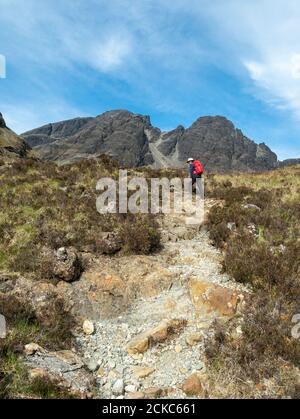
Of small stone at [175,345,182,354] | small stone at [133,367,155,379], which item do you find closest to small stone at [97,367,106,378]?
small stone at [133,367,155,379]

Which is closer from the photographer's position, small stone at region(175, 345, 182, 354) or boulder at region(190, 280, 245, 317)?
small stone at region(175, 345, 182, 354)

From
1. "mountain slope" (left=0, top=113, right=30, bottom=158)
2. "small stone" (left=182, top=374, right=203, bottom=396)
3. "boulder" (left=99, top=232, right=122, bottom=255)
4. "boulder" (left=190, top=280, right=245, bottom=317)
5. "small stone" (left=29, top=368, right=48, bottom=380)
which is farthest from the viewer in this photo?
"mountain slope" (left=0, top=113, right=30, bottom=158)

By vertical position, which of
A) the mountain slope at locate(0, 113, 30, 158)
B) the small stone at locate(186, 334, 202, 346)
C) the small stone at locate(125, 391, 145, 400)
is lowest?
the small stone at locate(125, 391, 145, 400)

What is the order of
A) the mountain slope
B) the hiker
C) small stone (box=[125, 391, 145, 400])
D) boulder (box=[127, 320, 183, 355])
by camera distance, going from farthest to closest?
1. the mountain slope
2. the hiker
3. boulder (box=[127, 320, 183, 355])
4. small stone (box=[125, 391, 145, 400])

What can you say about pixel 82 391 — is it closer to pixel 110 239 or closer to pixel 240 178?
pixel 110 239

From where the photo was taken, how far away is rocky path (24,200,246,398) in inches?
302

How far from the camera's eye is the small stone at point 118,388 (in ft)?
24.2

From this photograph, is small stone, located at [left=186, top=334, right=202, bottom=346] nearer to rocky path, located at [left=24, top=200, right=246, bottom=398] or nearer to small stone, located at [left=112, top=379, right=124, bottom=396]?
rocky path, located at [left=24, top=200, right=246, bottom=398]

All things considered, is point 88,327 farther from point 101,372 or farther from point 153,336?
point 153,336

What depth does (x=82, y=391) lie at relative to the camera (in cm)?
713

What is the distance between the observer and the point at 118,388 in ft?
24.4

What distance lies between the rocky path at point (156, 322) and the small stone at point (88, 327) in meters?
0.03
